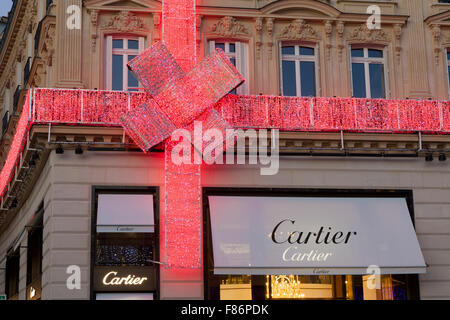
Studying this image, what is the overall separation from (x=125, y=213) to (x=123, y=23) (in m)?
5.31

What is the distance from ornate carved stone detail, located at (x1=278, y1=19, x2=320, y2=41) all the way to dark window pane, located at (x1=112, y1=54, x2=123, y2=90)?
14.7 ft

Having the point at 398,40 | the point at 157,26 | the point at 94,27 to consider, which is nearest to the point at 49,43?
the point at 94,27

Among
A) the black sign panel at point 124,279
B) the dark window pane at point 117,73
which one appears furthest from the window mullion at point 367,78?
the black sign panel at point 124,279

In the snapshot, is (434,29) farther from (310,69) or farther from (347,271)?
(347,271)

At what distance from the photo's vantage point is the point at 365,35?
25.6 m

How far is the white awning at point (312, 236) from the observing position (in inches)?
896

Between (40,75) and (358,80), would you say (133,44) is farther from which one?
(358,80)

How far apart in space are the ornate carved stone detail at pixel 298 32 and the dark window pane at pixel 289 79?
2.32 feet

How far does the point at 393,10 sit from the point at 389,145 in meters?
4.20

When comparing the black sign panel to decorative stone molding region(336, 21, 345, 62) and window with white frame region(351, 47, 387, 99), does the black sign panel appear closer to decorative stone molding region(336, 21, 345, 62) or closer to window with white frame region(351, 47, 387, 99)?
window with white frame region(351, 47, 387, 99)

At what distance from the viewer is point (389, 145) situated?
963 inches

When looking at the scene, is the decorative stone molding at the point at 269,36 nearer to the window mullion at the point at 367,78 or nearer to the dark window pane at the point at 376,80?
the window mullion at the point at 367,78
